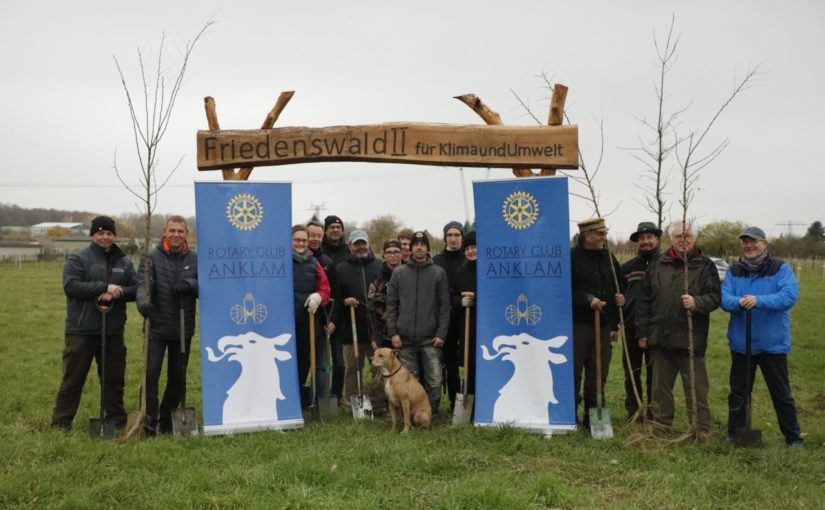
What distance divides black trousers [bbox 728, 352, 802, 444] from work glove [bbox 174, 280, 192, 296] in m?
5.59

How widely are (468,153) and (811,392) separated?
20.1ft

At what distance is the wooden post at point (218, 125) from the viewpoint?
293 inches

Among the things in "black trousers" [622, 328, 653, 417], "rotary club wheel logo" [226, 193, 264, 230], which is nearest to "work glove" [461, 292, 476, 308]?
"black trousers" [622, 328, 653, 417]

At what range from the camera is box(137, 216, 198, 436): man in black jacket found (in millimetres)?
6891

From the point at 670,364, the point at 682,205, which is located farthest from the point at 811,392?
the point at 682,205

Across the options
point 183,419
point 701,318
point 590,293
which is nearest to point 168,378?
point 183,419

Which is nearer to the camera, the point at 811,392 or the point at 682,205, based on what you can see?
the point at 682,205

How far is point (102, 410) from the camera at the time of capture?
6.54 meters

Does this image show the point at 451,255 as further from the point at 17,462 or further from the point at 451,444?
the point at 17,462

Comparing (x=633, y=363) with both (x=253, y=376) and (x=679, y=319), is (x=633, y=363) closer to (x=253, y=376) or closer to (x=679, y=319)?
(x=679, y=319)

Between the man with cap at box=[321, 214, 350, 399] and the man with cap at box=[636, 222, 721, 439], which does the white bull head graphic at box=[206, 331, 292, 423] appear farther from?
the man with cap at box=[636, 222, 721, 439]

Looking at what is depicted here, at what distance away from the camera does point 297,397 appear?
7266mm

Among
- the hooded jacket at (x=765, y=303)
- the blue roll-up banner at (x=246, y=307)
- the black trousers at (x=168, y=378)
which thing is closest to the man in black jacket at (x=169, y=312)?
the black trousers at (x=168, y=378)

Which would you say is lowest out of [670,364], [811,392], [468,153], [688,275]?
[811,392]
